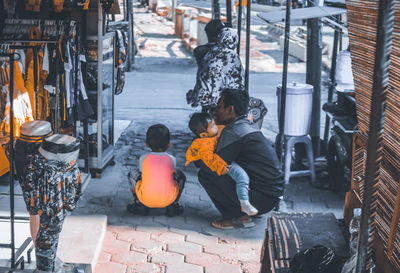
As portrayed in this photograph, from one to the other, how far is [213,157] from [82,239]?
131 cm

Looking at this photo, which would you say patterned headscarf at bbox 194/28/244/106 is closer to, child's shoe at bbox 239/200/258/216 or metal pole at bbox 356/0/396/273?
child's shoe at bbox 239/200/258/216

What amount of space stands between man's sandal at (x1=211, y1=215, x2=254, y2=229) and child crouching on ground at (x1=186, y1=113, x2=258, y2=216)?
0.83 ft

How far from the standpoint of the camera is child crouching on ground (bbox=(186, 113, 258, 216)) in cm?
461

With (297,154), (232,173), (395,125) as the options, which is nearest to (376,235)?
(395,125)

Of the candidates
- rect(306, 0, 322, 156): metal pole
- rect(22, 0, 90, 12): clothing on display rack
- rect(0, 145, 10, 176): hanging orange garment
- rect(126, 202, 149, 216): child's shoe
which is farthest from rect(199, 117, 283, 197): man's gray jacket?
rect(306, 0, 322, 156): metal pole

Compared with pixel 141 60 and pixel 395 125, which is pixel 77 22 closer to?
pixel 395 125

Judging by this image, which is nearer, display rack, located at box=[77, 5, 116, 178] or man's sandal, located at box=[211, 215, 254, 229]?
man's sandal, located at box=[211, 215, 254, 229]

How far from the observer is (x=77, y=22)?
5.20 m

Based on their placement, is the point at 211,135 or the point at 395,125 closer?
the point at 395,125

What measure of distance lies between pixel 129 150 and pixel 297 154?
2230 millimetres

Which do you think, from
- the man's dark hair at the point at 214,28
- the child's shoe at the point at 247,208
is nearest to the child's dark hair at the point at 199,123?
the child's shoe at the point at 247,208

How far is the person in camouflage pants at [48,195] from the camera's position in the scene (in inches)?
119

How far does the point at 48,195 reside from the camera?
3037 mm

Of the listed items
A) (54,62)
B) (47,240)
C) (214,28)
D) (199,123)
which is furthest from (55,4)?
(47,240)
